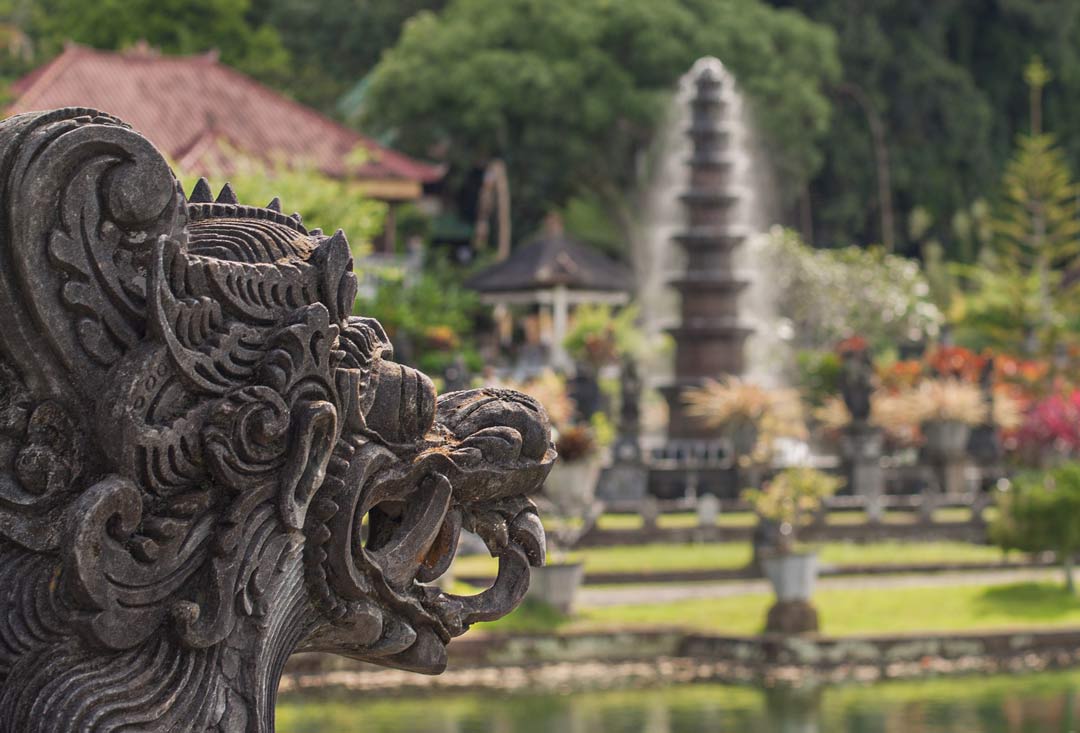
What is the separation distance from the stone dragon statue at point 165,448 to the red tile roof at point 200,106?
1370 inches

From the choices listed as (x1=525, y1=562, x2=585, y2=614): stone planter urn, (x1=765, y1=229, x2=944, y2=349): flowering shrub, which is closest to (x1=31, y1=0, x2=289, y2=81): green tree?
(x1=765, y1=229, x2=944, y2=349): flowering shrub

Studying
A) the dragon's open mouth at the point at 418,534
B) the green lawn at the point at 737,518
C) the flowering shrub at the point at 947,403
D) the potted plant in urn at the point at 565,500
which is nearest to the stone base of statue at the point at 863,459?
the flowering shrub at the point at 947,403

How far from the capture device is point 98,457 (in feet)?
9.21

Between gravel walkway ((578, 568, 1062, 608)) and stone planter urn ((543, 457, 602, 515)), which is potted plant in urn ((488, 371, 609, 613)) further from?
gravel walkway ((578, 568, 1062, 608))

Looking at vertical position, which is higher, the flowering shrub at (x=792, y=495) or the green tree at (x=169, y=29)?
the green tree at (x=169, y=29)

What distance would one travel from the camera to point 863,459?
25844mm

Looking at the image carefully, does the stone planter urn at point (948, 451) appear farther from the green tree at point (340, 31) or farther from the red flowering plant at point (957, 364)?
the green tree at point (340, 31)

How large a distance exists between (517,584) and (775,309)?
3897 cm

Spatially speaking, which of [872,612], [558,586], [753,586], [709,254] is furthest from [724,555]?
[709,254]

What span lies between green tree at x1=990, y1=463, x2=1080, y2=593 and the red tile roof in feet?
72.3

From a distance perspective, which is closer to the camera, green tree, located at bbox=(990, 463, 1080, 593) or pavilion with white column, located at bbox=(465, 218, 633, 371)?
green tree, located at bbox=(990, 463, 1080, 593)

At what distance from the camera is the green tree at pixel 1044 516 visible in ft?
55.7

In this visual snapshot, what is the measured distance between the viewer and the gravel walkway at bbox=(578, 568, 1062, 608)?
691 inches

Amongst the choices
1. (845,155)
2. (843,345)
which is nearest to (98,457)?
(843,345)
